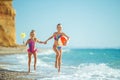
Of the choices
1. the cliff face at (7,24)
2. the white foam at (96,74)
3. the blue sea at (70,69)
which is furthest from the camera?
the cliff face at (7,24)

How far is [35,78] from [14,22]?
52.4 meters

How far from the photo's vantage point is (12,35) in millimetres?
62406

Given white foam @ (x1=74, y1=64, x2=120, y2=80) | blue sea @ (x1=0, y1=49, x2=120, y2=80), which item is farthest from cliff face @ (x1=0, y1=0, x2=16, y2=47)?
white foam @ (x1=74, y1=64, x2=120, y2=80)

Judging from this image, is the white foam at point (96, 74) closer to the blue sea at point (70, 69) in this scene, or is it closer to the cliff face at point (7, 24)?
the blue sea at point (70, 69)

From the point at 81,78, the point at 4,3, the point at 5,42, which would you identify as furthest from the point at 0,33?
the point at 81,78

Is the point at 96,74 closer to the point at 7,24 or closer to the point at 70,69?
the point at 70,69

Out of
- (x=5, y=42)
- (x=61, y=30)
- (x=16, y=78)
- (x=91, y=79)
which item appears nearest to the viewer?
(x=61, y=30)

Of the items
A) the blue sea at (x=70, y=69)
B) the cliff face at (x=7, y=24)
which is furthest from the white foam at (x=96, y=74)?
the cliff face at (x=7, y=24)

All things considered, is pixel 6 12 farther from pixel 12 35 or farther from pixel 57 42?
pixel 57 42

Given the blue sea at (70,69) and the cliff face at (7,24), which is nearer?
the blue sea at (70,69)

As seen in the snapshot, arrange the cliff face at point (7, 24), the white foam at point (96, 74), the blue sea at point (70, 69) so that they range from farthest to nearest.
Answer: the cliff face at point (7, 24) → the white foam at point (96, 74) → the blue sea at point (70, 69)

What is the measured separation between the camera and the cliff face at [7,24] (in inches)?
2366

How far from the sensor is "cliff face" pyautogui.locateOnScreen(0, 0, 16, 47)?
60.1 meters

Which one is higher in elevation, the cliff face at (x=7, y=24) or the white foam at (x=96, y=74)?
the cliff face at (x=7, y=24)
